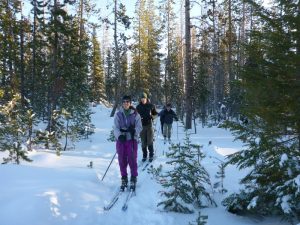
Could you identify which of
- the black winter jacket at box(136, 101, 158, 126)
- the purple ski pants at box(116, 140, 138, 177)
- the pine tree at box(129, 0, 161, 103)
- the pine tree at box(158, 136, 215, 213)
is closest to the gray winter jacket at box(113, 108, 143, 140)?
the purple ski pants at box(116, 140, 138, 177)

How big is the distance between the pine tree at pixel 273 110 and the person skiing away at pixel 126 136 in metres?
2.67

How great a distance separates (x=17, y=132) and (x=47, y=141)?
3435 millimetres

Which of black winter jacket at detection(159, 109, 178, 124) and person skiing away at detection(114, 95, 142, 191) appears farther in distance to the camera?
black winter jacket at detection(159, 109, 178, 124)

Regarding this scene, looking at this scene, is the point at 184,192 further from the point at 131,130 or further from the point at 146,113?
the point at 146,113

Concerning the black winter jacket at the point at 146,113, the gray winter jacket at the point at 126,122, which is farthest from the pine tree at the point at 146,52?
the gray winter jacket at the point at 126,122

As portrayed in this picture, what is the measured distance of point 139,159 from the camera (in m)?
12.8

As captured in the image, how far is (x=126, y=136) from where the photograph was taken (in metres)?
8.76

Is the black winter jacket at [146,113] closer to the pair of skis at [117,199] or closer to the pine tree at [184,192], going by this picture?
the pair of skis at [117,199]

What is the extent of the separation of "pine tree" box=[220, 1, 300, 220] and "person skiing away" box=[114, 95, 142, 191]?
2672mm

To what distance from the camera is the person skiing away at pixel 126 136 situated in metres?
8.75

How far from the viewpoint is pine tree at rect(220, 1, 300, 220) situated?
6258mm

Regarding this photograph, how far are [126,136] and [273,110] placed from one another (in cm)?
362

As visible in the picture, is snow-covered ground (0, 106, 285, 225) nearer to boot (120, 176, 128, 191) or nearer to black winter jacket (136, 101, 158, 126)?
boot (120, 176, 128, 191)

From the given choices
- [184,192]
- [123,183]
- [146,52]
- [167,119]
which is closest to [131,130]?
[123,183]
